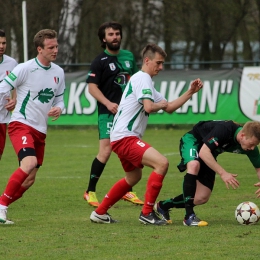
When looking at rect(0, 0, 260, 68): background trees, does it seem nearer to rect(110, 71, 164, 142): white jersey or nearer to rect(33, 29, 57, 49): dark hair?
rect(33, 29, 57, 49): dark hair

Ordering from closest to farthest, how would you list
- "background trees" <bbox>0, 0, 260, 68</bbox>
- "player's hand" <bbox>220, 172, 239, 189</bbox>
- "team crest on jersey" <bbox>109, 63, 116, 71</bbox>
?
"player's hand" <bbox>220, 172, 239, 189</bbox> → "team crest on jersey" <bbox>109, 63, 116, 71</bbox> → "background trees" <bbox>0, 0, 260, 68</bbox>

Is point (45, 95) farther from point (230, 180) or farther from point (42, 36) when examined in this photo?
point (230, 180)

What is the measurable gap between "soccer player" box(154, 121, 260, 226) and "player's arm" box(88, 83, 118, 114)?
68.4 inches

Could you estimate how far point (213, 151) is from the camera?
7707 mm

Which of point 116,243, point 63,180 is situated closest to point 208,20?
point 63,180

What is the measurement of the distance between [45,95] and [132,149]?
1.37 m

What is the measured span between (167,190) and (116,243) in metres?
4.06

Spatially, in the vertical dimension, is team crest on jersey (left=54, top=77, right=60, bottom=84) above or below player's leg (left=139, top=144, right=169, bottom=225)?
above

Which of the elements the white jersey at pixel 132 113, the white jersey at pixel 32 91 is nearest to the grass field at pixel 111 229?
the white jersey at pixel 132 113

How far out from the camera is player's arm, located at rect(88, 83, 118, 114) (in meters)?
9.63

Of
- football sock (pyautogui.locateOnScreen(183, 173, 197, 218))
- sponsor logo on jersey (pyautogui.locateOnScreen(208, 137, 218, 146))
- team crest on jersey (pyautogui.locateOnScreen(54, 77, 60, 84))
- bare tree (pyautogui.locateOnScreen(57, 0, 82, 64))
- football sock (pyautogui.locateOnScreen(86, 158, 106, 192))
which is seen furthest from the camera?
bare tree (pyautogui.locateOnScreen(57, 0, 82, 64))

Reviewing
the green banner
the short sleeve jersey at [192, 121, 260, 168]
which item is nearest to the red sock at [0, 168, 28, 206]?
the short sleeve jersey at [192, 121, 260, 168]

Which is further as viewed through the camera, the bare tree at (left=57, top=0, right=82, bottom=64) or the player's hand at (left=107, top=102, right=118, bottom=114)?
the bare tree at (left=57, top=0, right=82, bottom=64)

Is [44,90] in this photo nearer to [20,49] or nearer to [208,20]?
[20,49]
